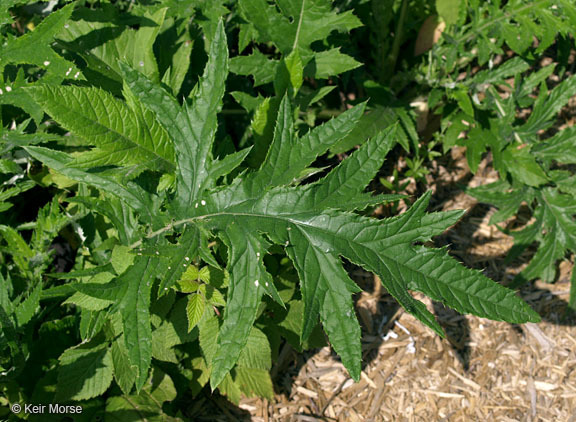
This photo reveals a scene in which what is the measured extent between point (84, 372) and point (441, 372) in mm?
1518

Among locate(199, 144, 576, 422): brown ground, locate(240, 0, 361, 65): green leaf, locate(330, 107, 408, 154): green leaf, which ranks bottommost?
locate(199, 144, 576, 422): brown ground

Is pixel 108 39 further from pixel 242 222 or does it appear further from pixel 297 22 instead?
pixel 242 222

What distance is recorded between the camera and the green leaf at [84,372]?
6.07 feet

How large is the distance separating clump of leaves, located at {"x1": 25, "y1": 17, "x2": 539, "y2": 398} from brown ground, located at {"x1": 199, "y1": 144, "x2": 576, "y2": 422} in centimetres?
88

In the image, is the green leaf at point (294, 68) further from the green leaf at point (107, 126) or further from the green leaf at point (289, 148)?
the green leaf at point (107, 126)

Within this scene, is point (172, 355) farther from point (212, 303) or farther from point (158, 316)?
point (212, 303)

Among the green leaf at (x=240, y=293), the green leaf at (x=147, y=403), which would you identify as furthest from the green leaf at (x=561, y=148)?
the green leaf at (x=147, y=403)

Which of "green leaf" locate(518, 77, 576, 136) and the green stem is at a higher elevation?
the green stem

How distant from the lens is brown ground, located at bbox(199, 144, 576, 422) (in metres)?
2.31

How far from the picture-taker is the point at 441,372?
7.96ft

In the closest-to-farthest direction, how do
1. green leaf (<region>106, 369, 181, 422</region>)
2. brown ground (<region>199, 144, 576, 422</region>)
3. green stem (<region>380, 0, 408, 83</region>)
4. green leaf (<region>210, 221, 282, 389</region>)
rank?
green leaf (<region>210, 221, 282, 389</region>)
green leaf (<region>106, 369, 181, 422</region>)
brown ground (<region>199, 144, 576, 422</region>)
green stem (<region>380, 0, 408, 83</region>)

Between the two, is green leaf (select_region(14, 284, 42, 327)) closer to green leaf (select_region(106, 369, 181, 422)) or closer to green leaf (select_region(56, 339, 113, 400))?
green leaf (select_region(56, 339, 113, 400))

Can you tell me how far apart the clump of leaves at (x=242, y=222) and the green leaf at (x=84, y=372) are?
0.27 metres

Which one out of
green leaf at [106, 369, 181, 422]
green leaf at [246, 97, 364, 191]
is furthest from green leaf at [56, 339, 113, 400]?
green leaf at [246, 97, 364, 191]
